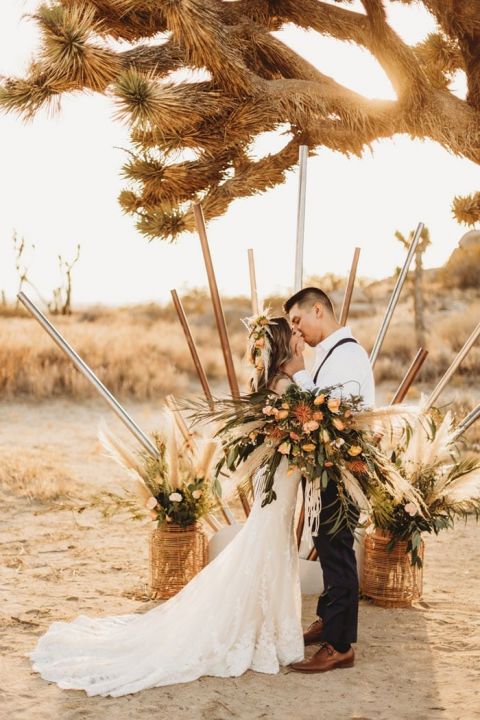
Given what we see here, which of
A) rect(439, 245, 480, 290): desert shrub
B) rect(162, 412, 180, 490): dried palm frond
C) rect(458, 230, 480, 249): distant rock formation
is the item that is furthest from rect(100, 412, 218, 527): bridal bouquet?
rect(458, 230, 480, 249): distant rock formation

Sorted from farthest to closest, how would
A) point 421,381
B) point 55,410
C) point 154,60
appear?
point 421,381 < point 55,410 < point 154,60

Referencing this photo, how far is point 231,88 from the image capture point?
16.8ft

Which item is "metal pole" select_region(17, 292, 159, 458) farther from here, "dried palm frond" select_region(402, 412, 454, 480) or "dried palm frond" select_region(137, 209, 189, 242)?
"dried palm frond" select_region(402, 412, 454, 480)

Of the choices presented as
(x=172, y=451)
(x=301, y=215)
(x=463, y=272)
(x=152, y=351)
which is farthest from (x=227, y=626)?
(x=463, y=272)

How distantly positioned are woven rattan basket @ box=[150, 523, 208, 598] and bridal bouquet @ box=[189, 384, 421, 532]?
1.10m

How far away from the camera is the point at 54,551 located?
6430mm

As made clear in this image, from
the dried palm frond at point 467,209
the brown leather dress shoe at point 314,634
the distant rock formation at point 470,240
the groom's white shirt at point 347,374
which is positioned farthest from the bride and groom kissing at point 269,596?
the distant rock formation at point 470,240

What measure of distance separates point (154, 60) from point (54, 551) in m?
3.44

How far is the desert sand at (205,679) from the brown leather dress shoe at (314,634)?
22 centimetres

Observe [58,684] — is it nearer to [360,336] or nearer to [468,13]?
[468,13]

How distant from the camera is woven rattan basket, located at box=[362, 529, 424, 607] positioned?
493 cm

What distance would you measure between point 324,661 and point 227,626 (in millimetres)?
459

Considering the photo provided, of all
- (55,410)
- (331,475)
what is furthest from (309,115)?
(55,410)

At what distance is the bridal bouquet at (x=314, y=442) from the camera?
12.2 ft
